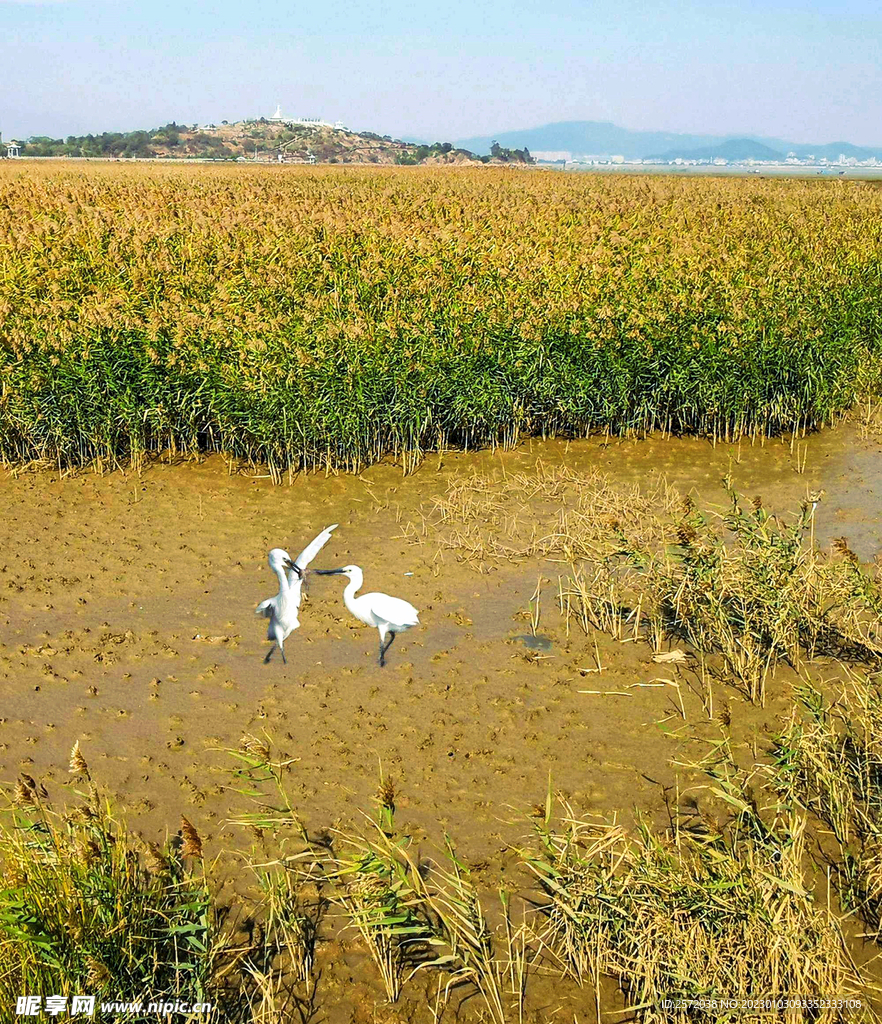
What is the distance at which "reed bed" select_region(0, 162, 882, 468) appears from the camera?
30.2 feet

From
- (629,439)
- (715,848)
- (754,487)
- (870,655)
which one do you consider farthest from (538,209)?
(715,848)

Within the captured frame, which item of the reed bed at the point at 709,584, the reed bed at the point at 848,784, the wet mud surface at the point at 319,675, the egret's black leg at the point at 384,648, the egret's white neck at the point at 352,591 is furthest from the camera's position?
the egret's black leg at the point at 384,648

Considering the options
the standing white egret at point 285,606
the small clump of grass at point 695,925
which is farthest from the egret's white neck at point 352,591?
the small clump of grass at point 695,925

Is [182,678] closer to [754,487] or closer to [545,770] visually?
[545,770]

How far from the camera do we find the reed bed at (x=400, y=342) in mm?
9203

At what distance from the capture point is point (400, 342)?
980cm

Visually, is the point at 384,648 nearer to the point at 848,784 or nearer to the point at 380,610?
the point at 380,610

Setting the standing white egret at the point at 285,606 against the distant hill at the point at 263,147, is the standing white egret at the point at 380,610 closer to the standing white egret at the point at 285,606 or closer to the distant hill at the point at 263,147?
the standing white egret at the point at 285,606

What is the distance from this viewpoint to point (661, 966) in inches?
146

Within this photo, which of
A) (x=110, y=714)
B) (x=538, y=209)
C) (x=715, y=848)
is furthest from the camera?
(x=538, y=209)

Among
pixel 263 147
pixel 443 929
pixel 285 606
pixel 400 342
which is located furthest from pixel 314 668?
pixel 263 147

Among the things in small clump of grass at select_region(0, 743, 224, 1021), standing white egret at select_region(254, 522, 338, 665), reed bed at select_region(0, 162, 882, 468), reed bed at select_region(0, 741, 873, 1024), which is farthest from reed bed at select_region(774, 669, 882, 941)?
reed bed at select_region(0, 162, 882, 468)

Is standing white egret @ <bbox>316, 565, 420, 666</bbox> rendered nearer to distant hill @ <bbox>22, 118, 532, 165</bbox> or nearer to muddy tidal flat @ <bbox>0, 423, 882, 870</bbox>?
muddy tidal flat @ <bbox>0, 423, 882, 870</bbox>

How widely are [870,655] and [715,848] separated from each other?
2464mm
